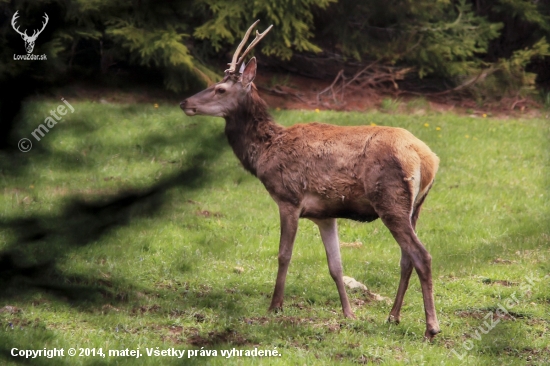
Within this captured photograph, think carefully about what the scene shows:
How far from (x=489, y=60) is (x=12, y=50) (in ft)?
56.8

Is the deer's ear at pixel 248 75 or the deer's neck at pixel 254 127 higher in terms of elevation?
the deer's ear at pixel 248 75

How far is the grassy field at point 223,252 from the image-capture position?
5.42ft

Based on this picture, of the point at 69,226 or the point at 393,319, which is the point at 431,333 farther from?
the point at 69,226

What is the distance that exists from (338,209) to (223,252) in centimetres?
A: 515

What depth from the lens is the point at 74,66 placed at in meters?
1.68

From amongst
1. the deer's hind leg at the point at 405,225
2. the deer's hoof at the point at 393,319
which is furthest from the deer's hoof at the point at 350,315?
the deer's hind leg at the point at 405,225

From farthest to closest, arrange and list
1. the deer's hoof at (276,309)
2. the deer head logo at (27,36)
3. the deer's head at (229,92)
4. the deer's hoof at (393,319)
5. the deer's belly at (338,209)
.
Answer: the deer's head at (229,92) < the deer's hoof at (276,309) < the deer's hoof at (393,319) < the deer's belly at (338,209) < the deer head logo at (27,36)

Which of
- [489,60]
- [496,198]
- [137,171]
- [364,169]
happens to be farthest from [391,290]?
[489,60]

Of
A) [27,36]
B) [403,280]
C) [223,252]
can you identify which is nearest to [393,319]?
[403,280]

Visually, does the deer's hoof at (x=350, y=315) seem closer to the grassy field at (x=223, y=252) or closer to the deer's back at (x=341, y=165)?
the grassy field at (x=223, y=252)

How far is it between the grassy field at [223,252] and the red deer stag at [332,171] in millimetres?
414

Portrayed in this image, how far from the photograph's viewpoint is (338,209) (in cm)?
705

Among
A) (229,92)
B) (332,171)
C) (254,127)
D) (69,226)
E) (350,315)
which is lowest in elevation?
(350,315)

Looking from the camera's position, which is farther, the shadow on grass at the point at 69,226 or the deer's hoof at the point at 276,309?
the deer's hoof at the point at 276,309
